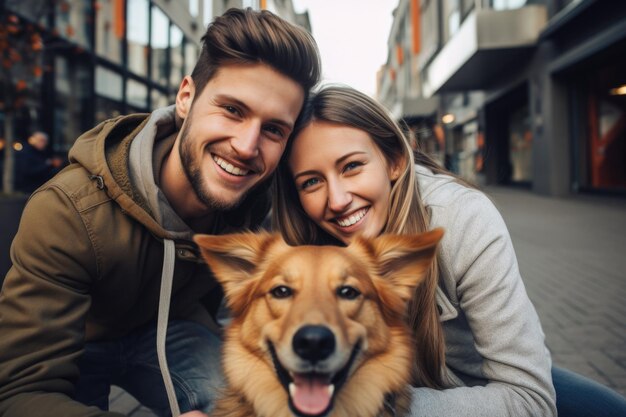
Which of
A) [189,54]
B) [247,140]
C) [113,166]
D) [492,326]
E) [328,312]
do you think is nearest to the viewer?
[328,312]

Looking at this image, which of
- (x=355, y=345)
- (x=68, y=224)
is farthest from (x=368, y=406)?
(x=68, y=224)

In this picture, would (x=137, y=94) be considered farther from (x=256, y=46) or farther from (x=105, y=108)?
(x=256, y=46)

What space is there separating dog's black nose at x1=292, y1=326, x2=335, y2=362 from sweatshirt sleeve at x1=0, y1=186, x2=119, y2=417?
2.63 ft

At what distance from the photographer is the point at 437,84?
1933 cm

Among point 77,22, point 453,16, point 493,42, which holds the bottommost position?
point 77,22

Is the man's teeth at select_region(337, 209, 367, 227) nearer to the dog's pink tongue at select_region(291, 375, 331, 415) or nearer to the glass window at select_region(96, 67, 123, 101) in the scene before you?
the dog's pink tongue at select_region(291, 375, 331, 415)

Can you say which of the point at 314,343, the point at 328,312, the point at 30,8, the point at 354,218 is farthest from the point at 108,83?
the point at 314,343

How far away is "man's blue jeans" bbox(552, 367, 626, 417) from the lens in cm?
204

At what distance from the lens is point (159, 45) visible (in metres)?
17.1

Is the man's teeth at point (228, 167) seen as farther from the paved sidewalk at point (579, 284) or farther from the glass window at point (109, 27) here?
the glass window at point (109, 27)

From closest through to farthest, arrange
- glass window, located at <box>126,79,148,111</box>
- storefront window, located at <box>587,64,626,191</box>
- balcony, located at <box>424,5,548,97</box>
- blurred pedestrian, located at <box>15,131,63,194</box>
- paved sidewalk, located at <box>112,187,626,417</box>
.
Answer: paved sidewalk, located at <box>112,187,626,417</box> → blurred pedestrian, located at <box>15,131,63,194</box> → storefront window, located at <box>587,64,626,191</box> → balcony, located at <box>424,5,548,97</box> → glass window, located at <box>126,79,148,111</box>

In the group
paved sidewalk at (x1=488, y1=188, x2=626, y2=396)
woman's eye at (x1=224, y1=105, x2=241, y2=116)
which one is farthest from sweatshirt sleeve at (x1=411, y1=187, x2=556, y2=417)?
woman's eye at (x1=224, y1=105, x2=241, y2=116)

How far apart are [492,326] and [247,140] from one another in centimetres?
146

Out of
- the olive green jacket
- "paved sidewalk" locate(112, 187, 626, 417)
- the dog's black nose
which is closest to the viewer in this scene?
the dog's black nose
